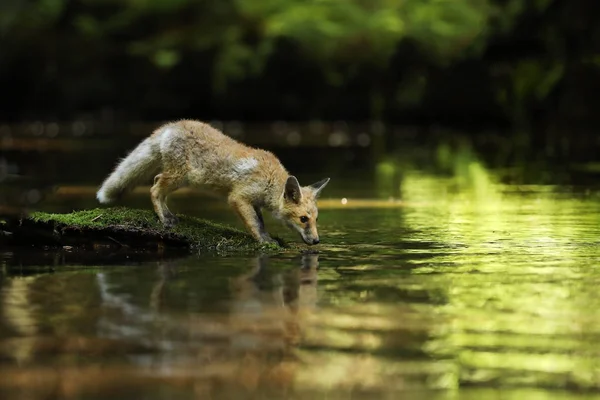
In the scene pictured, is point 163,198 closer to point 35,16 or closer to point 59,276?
point 59,276

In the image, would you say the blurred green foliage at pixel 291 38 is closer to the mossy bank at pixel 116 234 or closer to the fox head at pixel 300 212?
the fox head at pixel 300 212

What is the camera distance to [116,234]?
12352 mm

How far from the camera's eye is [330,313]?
→ 874cm

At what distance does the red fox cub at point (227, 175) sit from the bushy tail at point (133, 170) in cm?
1

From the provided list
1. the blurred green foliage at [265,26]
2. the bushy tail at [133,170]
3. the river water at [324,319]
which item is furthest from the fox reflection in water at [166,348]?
the blurred green foliage at [265,26]

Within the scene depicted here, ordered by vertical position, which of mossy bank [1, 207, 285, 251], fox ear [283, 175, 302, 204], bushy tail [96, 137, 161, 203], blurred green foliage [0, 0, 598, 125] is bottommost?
mossy bank [1, 207, 285, 251]

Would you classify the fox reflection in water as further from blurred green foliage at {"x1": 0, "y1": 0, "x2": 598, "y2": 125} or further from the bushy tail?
blurred green foliage at {"x1": 0, "y1": 0, "x2": 598, "y2": 125}

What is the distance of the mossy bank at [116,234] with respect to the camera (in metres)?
12.4

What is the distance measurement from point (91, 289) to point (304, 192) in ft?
11.3

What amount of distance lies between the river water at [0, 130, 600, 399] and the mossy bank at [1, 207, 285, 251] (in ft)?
1.13

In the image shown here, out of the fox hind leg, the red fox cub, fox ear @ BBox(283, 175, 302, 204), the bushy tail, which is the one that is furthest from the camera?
the bushy tail

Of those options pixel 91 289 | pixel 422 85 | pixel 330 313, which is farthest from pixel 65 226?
pixel 422 85

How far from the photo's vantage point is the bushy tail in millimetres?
13180

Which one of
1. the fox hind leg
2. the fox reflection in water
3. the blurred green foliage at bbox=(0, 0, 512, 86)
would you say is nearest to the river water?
the fox reflection in water
